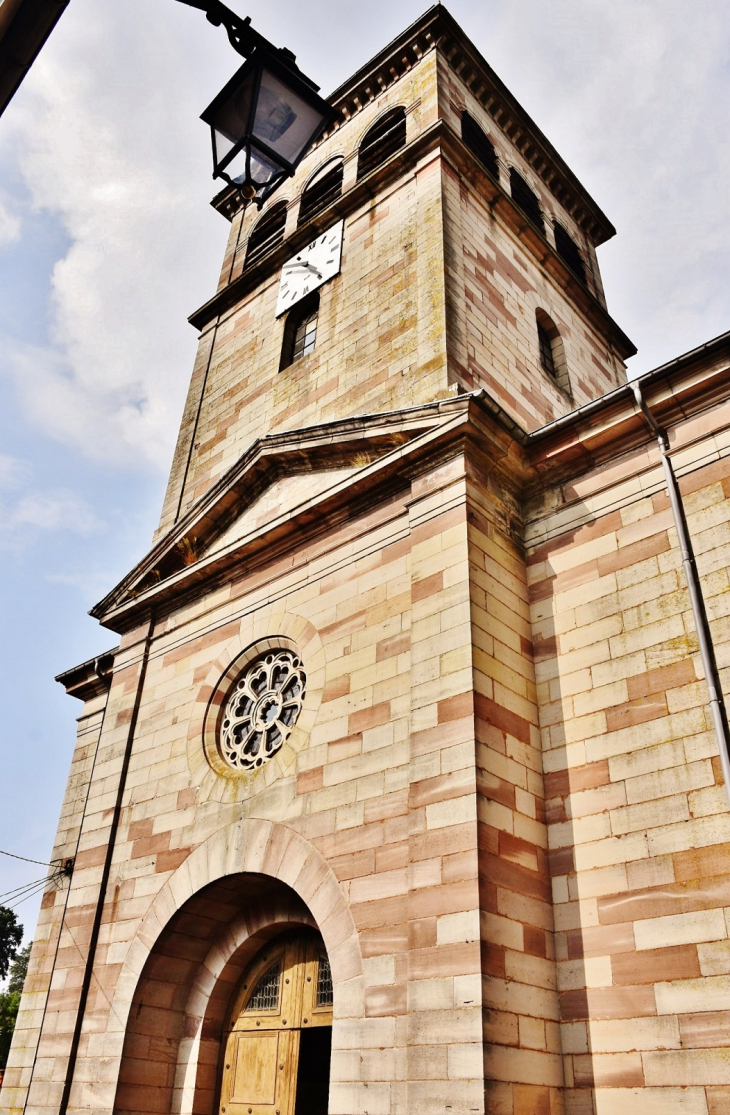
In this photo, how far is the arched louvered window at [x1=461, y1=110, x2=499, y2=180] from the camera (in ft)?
53.2

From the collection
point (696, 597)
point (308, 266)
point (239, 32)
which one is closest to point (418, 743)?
point (696, 597)

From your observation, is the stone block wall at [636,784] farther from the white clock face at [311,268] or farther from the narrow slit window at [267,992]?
the white clock face at [311,268]

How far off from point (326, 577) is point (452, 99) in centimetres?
1030

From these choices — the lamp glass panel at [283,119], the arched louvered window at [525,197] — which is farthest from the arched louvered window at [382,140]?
the lamp glass panel at [283,119]

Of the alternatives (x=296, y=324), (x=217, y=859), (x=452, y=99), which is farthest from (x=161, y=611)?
(x=452, y=99)

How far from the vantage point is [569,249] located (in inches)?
733

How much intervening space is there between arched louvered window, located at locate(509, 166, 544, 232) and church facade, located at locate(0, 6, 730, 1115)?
2491 millimetres

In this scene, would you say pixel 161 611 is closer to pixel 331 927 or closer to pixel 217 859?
pixel 217 859

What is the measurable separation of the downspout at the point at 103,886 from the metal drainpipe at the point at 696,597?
24.1 feet

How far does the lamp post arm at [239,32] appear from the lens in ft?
13.6

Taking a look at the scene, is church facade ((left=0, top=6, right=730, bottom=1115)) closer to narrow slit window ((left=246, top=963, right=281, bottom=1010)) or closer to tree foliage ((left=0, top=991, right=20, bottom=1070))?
narrow slit window ((left=246, top=963, right=281, bottom=1010))

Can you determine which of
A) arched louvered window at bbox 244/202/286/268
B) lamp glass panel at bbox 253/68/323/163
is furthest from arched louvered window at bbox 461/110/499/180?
lamp glass panel at bbox 253/68/323/163

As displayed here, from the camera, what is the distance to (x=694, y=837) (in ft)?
23.4

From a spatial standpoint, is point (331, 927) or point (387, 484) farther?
point (387, 484)
